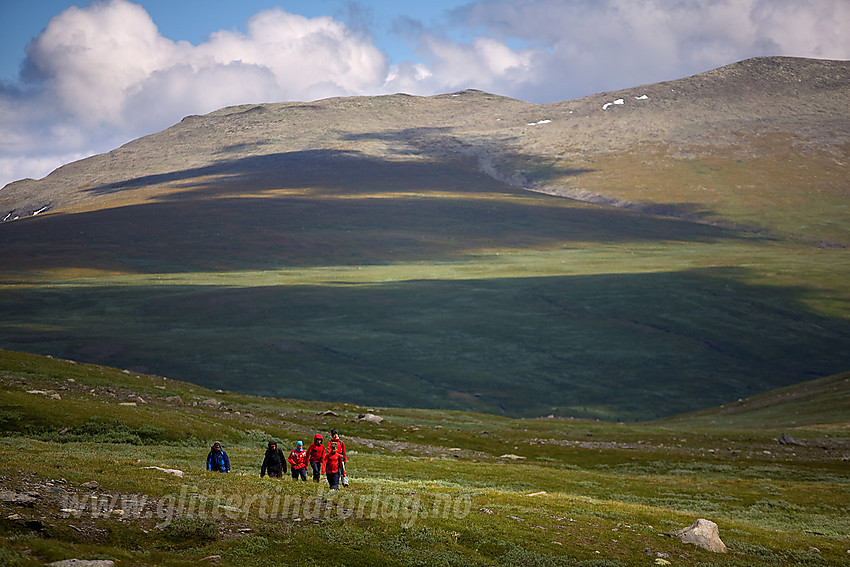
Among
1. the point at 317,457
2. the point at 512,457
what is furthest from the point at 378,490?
the point at 512,457

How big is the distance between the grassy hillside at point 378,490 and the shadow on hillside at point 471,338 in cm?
5256

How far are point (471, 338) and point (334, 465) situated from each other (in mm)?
126941

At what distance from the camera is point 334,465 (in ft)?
84.3

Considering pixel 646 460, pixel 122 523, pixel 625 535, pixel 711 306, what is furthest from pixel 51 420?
pixel 711 306

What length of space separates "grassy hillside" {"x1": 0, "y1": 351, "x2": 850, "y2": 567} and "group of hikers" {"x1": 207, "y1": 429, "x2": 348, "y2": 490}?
0.82m

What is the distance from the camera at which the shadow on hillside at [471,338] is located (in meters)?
125

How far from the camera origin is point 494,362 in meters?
140

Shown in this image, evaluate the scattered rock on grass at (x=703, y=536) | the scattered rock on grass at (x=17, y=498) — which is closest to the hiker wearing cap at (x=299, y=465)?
the scattered rock on grass at (x=17, y=498)

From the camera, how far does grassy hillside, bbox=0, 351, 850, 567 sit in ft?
60.4

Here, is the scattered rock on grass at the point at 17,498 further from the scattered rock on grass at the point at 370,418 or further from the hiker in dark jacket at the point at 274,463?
the scattered rock on grass at the point at 370,418

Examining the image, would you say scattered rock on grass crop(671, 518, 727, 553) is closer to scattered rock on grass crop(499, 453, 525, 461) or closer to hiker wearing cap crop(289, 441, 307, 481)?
hiker wearing cap crop(289, 441, 307, 481)

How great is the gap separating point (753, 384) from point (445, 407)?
58537 millimetres

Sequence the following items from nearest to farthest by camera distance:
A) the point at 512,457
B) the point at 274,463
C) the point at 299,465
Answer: the point at 274,463 → the point at 299,465 → the point at 512,457

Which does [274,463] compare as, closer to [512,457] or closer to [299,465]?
[299,465]
